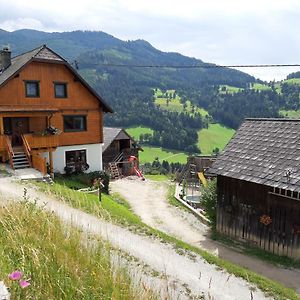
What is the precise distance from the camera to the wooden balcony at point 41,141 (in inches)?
899

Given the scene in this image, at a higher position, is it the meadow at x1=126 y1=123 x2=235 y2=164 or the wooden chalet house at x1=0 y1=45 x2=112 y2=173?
the wooden chalet house at x1=0 y1=45 x2=112 y2=173

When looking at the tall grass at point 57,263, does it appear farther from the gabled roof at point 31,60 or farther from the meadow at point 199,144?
the meadow at point 199,144

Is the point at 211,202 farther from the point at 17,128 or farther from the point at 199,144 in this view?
the point at 199,144

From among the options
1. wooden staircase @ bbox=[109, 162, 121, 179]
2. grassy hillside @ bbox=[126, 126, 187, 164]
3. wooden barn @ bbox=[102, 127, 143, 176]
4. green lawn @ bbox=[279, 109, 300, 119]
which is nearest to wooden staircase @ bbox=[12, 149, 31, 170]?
wooden staircase @ bbox=[109, 162, 121, 179]

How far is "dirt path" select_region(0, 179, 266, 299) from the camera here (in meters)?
7.55

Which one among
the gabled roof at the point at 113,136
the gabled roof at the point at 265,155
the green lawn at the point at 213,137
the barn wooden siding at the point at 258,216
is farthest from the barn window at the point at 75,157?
the green lawn at the point at 213,137

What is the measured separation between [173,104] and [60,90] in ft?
489

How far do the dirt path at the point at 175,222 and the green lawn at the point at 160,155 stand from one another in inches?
2455

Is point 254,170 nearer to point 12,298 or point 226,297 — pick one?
point 226,297

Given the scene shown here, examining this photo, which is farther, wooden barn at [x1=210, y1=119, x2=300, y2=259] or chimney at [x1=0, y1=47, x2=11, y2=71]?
chimney at [x1=0, y1=47, x2=11, y2=71]

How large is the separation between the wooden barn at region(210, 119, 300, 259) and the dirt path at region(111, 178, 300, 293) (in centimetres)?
117

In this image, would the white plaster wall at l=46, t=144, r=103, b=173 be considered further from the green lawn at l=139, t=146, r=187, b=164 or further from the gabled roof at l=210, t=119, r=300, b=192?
the green lawn at l=139, t=146, r=187, b=164

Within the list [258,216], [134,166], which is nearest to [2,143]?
[258,216]

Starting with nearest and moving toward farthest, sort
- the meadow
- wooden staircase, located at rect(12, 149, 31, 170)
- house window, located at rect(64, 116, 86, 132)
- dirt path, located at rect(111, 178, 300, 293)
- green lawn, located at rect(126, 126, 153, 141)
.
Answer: dirt path, located at rect(111, 178, 300, 293), wooden staircase, located at rect(12, 149, 31, 170), house window, located at rect(64, 116, 86, 132), the meadow, green lawn, located at rect(126, 126, 153, 141)
